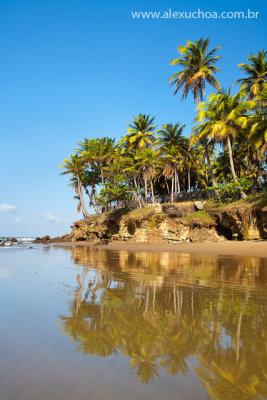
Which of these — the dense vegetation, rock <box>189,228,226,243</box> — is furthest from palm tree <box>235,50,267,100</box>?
rock <box>189,228,226,243</box>

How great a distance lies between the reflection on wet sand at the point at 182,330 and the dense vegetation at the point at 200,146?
1626cm

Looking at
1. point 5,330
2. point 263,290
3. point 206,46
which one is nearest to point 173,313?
point 5,330

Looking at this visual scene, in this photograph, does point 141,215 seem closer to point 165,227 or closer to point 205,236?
point 165,227

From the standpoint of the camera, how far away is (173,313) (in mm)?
3668

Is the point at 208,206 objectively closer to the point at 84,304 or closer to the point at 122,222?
the point at 122,222

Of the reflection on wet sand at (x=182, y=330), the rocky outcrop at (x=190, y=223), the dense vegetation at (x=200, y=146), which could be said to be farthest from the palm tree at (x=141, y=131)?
the reflection on wet sand at (x=182, y=330)

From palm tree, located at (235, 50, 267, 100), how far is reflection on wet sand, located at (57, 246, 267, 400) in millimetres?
27672

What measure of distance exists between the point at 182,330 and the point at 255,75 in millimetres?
31798

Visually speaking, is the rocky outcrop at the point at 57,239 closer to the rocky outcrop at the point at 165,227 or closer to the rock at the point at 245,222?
the rocky outcrop at the point at 165,227

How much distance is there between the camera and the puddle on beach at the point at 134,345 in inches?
71.6

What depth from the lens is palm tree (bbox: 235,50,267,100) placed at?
26.7 m

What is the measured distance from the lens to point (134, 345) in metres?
2.55

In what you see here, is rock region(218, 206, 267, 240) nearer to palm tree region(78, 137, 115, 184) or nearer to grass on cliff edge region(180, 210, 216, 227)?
grass on cliff edge region(180, 210, 216, 227)

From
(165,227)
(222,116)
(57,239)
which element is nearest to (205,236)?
(165,227)
